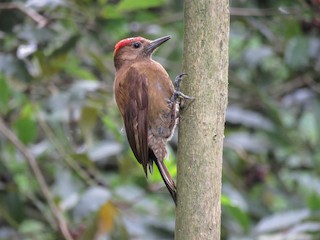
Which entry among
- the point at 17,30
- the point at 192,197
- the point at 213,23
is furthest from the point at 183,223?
the point at 17,30

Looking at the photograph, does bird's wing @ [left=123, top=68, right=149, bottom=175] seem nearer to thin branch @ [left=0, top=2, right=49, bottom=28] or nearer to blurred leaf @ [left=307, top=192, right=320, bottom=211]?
thin branch @ [left=0, top=2, right=49, bottom=28]

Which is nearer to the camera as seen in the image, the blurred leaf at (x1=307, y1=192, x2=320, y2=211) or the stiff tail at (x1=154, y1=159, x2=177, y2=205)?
the stiff tail at (x1=154, y1=159, x2=177, y2=205)

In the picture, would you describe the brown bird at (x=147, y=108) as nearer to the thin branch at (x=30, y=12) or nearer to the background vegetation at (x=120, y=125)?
the background vegetation at (x=120, y=125)

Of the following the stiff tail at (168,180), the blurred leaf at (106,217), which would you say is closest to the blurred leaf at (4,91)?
the blurred leaf at (106,217)

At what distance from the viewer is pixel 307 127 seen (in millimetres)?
5637

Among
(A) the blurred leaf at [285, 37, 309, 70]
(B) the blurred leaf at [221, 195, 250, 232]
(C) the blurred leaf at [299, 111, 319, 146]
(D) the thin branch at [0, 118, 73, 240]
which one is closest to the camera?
(D) the thin branch at [0, 118, 73, 240]

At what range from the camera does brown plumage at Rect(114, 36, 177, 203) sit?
327 centimetres

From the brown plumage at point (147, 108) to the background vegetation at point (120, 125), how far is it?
22 centimetres

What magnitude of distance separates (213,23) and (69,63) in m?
2.05

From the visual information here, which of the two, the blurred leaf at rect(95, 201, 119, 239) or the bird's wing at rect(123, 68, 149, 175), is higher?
the bird's wing at rect(123, 68, 149, 175)

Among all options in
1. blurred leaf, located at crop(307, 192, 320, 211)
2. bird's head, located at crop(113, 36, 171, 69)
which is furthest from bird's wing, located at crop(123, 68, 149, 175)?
blurred leaf, located at crop(307, 192, 320, 211)

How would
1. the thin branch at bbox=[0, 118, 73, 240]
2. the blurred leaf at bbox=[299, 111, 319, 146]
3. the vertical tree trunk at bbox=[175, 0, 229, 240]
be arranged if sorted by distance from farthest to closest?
the blurred leaf at bbox=[299, 111, 319, 146]
the thin branch at bbox=[0, 118, 73, 240]
the vertical tree trunk at bbox=[175, 0, 229, 240]

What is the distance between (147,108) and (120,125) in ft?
2.91

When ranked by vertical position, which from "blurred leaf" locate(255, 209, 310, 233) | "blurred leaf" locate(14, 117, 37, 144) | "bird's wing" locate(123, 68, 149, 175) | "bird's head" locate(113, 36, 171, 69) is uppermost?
"bird's head" locate(113, 36, 171, 69)
